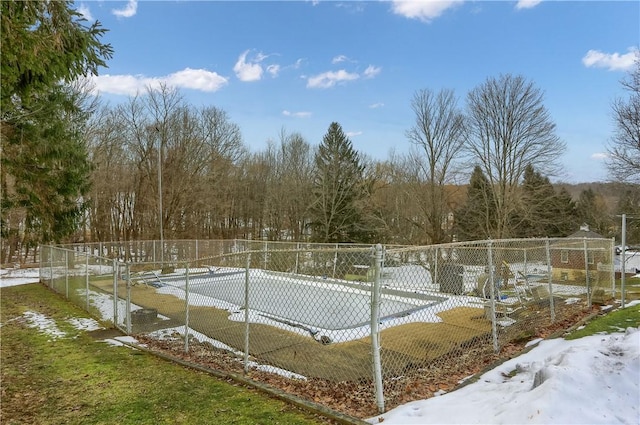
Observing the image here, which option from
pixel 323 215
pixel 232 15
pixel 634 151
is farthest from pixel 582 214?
pixel 232 15

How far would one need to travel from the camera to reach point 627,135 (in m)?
19.8

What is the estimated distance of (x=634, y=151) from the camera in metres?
20.0

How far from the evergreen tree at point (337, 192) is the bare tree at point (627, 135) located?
51.3ft

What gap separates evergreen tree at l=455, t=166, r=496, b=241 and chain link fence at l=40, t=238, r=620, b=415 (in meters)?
14.4

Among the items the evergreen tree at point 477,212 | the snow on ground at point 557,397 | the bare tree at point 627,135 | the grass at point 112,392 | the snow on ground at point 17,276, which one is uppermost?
the bare tree at point 627,135

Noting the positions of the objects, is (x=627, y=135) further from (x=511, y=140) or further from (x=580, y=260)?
(x=580, y=260)

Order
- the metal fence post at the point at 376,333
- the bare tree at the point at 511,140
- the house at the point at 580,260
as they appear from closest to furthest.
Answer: the metal fence post at the point at 376,333, the house at the point at 580,260, the bare tree at the point at 511,140

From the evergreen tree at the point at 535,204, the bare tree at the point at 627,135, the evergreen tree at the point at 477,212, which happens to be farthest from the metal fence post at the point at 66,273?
the bare tree at the point at 627,135

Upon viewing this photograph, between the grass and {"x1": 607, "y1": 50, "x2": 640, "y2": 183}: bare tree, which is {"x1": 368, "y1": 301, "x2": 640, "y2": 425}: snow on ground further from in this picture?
{"x1": 607, "y1": 50, "x2": 640, "y2": 183}: bare tree

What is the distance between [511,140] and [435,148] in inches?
186

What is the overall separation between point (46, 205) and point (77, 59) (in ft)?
33.5

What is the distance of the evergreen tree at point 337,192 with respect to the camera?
2902cm

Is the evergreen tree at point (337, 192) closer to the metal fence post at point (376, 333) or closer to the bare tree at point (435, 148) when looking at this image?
the bare tree at point (435, 148)

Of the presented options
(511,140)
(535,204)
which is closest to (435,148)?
(511,140)
